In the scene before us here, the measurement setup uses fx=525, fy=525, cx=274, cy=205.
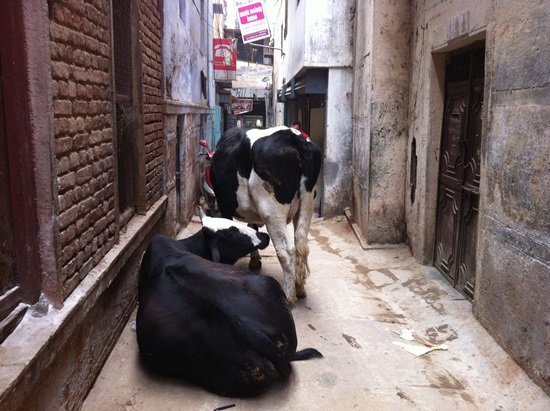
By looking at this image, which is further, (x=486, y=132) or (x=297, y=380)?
(x=486, y=132)

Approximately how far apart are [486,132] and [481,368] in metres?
1.81

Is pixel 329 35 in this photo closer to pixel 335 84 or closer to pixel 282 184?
pixel 335 84

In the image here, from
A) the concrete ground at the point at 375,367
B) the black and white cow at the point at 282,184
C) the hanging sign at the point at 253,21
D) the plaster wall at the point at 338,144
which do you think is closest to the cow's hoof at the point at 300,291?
the black and white cow at the point at 282,184

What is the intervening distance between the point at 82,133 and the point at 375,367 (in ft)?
8.42

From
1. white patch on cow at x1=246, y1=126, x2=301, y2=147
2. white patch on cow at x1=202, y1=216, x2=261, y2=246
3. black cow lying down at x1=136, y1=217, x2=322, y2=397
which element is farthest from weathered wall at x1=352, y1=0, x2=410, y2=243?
black cow lying down at x1=136, y1=217, x2=322, y2=397

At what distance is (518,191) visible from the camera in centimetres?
360

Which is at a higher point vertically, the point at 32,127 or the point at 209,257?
the point at 32,127

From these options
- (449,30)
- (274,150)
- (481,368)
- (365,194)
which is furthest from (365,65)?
(481,368)

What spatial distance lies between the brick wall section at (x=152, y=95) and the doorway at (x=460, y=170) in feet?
10.5

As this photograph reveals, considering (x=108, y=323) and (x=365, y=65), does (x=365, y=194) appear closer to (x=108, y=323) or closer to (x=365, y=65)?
(x=365, y=65)

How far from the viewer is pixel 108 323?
148 inches

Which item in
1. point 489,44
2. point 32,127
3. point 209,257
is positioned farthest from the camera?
point 209,257

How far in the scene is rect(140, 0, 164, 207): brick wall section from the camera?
5379 mm

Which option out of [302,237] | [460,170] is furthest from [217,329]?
[460,170]
